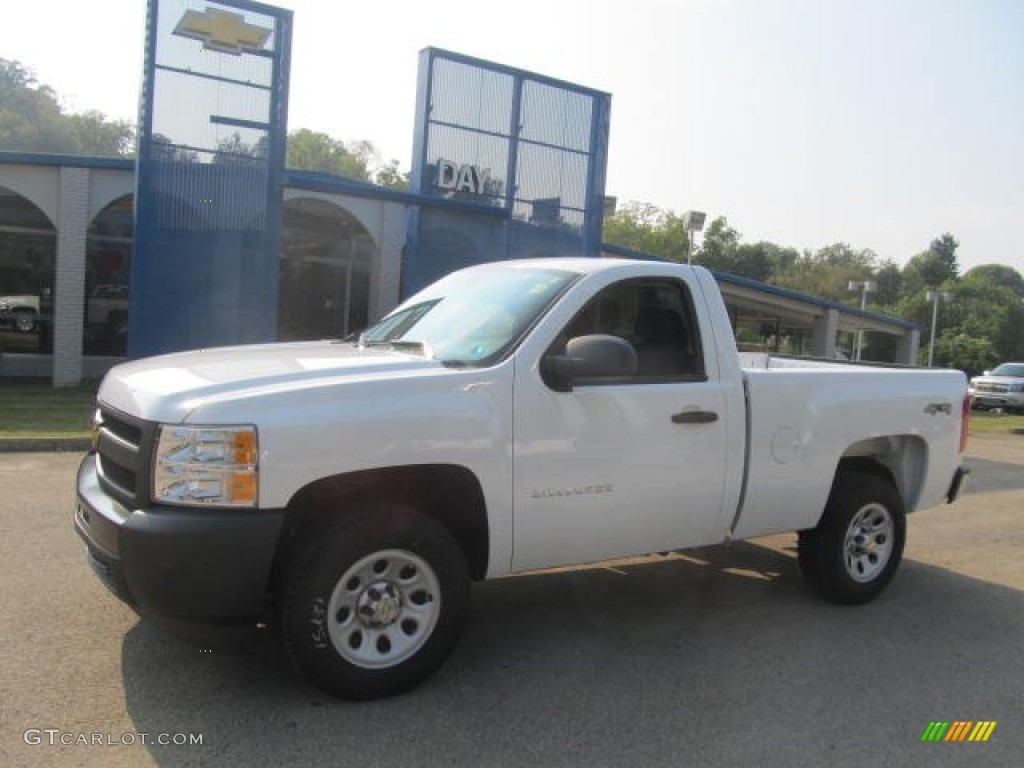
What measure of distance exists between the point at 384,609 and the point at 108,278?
15800mm

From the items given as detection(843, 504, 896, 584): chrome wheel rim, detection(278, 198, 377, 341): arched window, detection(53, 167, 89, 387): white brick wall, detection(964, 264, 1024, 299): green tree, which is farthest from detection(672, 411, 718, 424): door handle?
detection(964, 264, 1024, 299): green tree

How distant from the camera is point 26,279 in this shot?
17922 mm

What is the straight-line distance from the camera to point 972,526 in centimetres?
821

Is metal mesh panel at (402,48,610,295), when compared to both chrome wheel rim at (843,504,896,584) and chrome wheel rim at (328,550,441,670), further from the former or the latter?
chrome wheel rim at (328,550,441,670)

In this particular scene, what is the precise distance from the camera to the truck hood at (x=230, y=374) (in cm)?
349

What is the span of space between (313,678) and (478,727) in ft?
2.29

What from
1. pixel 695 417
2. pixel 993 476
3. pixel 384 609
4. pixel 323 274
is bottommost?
pixel 993 476

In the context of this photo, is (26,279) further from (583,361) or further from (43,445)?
(583,361)

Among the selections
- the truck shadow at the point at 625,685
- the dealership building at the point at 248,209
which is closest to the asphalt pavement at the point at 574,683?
the truck shadow at the point at 625,685

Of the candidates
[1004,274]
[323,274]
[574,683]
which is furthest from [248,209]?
[1004,274]

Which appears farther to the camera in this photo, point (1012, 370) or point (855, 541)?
point (1012, 370)

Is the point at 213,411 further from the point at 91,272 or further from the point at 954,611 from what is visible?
the point at 91,272

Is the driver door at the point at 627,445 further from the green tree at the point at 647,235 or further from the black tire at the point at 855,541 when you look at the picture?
the green tree at the point at 647,235

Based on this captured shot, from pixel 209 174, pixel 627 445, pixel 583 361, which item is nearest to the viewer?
pixel 583 361
